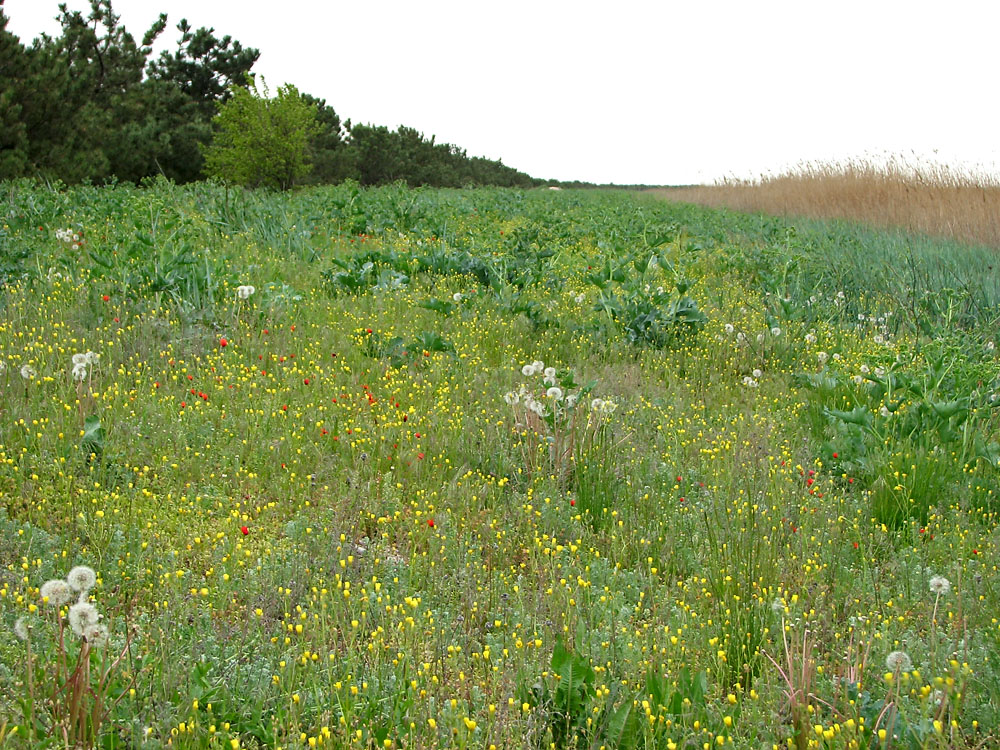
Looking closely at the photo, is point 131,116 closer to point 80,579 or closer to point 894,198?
point 894,198

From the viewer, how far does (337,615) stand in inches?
119

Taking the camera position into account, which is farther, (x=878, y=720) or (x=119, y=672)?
(x=119, y=672)

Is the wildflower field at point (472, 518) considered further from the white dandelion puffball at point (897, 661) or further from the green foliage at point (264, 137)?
the green foliage at point (264, 137)

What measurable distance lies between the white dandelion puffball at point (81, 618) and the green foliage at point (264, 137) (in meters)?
26.7

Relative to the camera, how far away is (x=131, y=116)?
31516 millimetres

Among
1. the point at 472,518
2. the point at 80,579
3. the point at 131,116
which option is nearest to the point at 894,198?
the point at 472,518

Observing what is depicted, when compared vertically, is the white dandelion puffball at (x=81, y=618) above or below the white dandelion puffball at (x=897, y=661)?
above

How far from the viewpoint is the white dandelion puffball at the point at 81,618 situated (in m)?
2.11

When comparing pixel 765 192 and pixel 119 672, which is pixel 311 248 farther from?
pixel 765 192

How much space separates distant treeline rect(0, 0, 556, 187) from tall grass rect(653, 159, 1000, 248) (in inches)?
541

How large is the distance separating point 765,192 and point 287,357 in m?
19.1

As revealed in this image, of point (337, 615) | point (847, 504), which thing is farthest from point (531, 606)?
point (847, 504)

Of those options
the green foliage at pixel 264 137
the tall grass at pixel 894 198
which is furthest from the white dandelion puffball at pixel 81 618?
the green foliage at pixel 264 137

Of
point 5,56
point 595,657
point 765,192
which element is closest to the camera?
point 595,657
